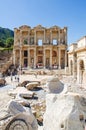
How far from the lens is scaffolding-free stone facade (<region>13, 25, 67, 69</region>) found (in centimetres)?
4831

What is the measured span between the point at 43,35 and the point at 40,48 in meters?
3.68

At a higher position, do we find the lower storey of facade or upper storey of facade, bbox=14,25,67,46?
upper storey of facade, bbox=14,25,67,46

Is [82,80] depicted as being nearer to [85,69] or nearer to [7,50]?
[85,69]

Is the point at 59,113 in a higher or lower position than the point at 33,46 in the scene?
lower

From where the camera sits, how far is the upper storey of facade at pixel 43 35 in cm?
5022

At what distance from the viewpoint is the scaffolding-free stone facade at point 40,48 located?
48.3m

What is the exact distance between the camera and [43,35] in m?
50.6

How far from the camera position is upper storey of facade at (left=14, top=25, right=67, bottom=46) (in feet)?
165

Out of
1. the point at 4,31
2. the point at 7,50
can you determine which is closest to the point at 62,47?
the point at 7,50

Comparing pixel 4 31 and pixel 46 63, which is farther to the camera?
pixel 4 31

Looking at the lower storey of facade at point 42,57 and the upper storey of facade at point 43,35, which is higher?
the upper storey of facade at point 43,35

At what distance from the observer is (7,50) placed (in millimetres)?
55250

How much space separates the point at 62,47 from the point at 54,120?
4533 centimetres

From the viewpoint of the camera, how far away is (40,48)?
162 ft
